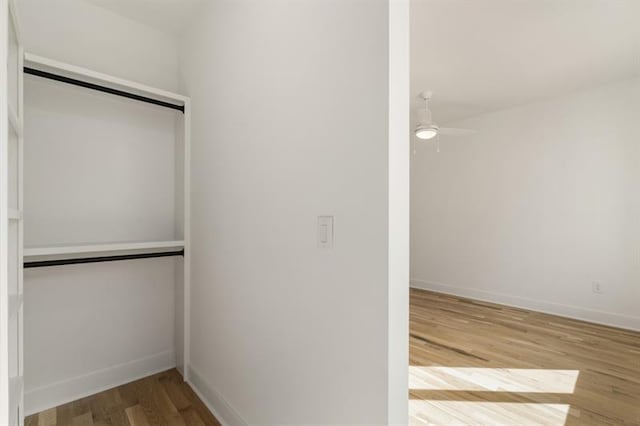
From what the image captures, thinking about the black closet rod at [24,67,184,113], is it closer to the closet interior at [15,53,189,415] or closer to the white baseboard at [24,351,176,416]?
the closet interior at [15,53,189,415]

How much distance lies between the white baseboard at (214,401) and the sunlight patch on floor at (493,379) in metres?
1.17

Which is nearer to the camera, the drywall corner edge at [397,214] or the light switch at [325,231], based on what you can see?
the drywall corner edge at [397,214]

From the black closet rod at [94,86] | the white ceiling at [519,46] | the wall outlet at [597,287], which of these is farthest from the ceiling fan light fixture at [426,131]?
the wall outlet at [597,287]

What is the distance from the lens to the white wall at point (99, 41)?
1915 millimetres

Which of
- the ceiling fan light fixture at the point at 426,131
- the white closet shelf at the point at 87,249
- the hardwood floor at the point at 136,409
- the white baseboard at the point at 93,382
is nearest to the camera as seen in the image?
the white closet shelf at the point at 87,249

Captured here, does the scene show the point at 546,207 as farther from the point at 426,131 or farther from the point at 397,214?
the point at 397,214

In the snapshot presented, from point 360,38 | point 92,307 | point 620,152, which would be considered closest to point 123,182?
point 92,307

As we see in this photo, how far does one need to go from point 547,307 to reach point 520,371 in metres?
1.91

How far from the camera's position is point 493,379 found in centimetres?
226

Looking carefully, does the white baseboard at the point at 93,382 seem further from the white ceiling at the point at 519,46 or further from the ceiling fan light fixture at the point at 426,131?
the white ceiling at the point at 519,46

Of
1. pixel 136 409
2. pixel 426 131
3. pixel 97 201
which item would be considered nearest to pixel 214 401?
pixel 136 409

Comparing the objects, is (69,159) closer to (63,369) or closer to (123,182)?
(123,182)

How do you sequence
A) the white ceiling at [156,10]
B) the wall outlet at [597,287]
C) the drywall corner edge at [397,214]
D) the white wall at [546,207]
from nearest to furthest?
1. the drywall corner edge at [397,214]
2. the white ceiling at [156,10]
3. the white wall at [546,207]
4. the wall outlet at [597,287]

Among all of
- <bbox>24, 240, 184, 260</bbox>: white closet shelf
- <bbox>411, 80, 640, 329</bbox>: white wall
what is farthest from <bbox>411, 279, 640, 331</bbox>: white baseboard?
<bbox>24, 240, 184, 260</bbox>: white closet shelf
